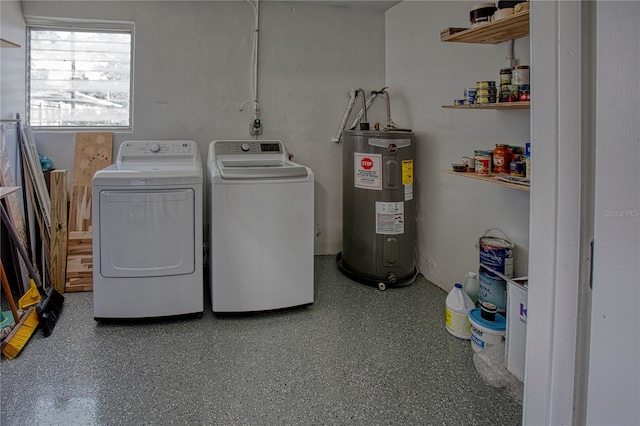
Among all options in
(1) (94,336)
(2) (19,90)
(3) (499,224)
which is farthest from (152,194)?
(3) (499,224)

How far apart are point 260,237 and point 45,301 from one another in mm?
1336

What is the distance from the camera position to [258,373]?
1993 millimetres

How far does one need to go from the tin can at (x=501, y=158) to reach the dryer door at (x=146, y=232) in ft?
5.61

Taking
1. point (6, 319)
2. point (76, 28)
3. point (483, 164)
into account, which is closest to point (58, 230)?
point (6, 319)

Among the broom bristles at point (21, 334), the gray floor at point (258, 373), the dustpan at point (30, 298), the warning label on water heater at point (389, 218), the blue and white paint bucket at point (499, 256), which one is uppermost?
the warning label on water heater at point (389, 218)

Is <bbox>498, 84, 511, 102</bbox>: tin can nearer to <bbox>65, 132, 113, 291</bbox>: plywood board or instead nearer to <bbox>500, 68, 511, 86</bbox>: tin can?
<bbox>500, 68, 511, 86</bbox>: tin can

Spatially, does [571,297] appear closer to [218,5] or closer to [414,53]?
[414,53]

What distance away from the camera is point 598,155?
1.66ft

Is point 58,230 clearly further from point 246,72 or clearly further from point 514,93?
point 514,93

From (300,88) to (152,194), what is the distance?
1.78 metres

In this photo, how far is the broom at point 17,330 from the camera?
2062 millimetres

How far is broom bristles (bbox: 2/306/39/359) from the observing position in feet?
6.76

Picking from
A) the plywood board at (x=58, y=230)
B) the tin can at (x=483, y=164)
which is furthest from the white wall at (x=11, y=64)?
the tin can at (x=483, y=164)

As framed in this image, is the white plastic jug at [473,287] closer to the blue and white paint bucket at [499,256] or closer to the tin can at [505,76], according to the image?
the blue and white paint bucket at [499,256]
